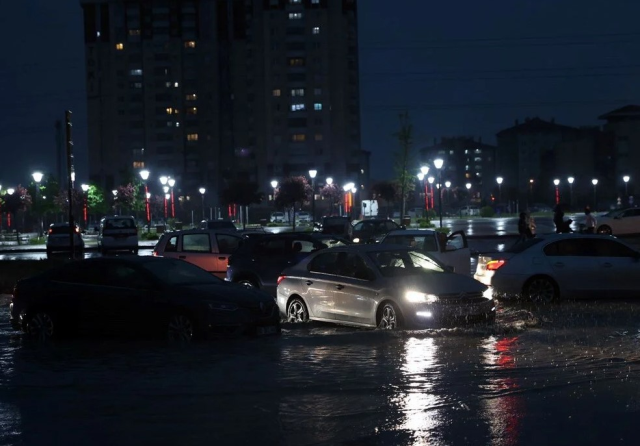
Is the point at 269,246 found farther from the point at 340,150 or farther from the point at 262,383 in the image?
the point at 340,150

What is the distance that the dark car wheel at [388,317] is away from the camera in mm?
16219

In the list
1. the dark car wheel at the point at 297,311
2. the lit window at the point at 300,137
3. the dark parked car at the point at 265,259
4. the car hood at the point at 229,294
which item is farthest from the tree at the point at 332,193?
the car hood at the point at 229,294

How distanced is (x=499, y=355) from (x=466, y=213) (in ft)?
398

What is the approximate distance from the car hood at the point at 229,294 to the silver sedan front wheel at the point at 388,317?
1823 millimetres

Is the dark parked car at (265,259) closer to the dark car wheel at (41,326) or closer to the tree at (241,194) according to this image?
the dark car wheel at (41,326)

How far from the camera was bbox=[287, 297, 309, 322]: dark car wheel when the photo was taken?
705 inches

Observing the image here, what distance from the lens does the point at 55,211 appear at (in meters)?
108

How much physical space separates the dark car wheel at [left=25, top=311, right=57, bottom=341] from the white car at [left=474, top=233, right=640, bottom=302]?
8758 mm

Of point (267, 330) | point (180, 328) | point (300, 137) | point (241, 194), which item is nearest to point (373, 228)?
point (267, 330)

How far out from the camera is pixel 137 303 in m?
15.8

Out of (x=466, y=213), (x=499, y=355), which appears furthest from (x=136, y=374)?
(x=466, y=213)

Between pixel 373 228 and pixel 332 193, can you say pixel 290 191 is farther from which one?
pixel 373 228

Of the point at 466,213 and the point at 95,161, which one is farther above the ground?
the point at 95,161

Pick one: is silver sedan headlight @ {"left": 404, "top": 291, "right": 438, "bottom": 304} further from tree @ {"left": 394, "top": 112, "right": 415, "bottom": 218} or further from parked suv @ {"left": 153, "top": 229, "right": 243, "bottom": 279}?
tree @ {"left": 394, "top": 112, "right": 415, "bottom": 218}
